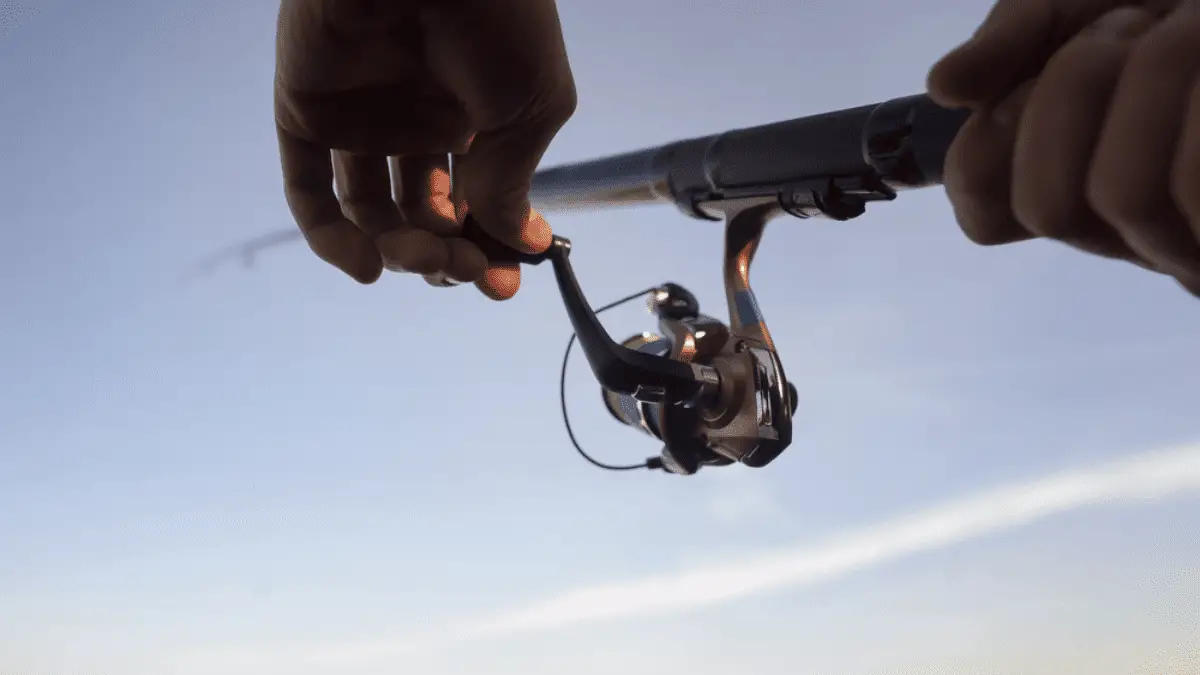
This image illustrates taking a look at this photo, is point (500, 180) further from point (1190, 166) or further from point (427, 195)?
point (1190, 166)

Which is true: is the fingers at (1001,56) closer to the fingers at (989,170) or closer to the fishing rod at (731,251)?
the fingers at (989,170)

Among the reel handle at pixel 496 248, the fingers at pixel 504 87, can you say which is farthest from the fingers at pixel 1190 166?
the reel handle at pixel 496 248

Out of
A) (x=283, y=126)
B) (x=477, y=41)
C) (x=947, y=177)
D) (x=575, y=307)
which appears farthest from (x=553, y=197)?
(x=947, y=177)

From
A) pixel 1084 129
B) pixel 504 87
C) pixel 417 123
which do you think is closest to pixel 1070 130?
pixel 1084 129

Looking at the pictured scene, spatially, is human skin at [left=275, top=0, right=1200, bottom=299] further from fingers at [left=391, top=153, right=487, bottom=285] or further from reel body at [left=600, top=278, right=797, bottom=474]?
reel body at [left=600, top=278, right=797, bottom=474]

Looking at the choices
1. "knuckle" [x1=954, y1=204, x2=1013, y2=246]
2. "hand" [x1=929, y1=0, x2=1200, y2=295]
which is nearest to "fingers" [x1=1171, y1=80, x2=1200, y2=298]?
"hand" [x1=929, y1=0, x2=1200, y2=295]

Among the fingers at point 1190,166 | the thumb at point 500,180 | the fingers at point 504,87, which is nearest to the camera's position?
the fingers at point 1190,166

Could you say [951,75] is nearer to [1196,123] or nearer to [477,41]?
[1196,123]
